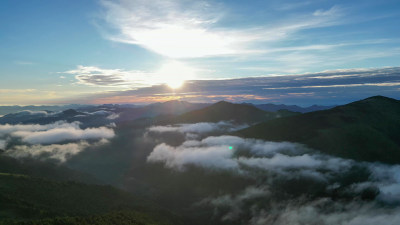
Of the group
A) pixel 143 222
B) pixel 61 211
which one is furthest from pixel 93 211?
pixel 143 222

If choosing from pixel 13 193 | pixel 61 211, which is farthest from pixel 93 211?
pixel 13 193

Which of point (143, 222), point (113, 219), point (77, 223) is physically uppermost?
point (77, 223)

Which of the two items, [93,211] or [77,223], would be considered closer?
[77,223]

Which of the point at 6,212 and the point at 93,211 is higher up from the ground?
the point at 6,212

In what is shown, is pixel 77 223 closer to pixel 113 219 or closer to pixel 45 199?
pixel 113 219

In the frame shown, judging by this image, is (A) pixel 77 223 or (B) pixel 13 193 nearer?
(A) pixel 77 223

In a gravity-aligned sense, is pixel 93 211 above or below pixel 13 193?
below

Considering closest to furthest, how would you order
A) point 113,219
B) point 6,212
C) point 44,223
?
1. point 44,223
2. point 6,212
3. point 113,219

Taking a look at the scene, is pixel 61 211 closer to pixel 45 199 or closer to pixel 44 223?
pixel 45 199

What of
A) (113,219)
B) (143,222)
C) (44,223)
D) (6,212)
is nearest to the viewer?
(44,223)
